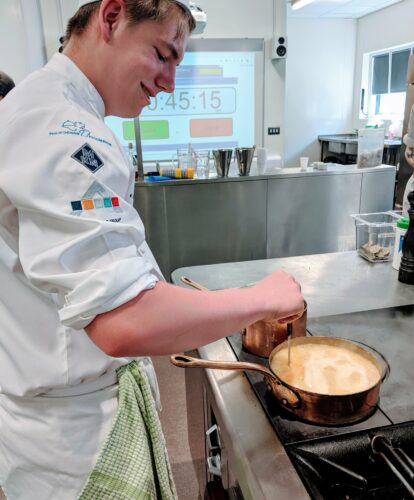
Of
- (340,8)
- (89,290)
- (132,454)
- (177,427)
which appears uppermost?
(340,8)

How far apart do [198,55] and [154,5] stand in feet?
13.6

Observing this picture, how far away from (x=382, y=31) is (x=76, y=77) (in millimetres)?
7303

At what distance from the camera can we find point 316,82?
7.25 m

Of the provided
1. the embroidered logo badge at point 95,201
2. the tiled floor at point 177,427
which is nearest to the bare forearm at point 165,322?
the embroidered logo badge at point 95,201

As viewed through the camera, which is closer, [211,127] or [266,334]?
[266,334]

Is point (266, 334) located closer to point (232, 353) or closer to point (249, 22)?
point (232, 353)

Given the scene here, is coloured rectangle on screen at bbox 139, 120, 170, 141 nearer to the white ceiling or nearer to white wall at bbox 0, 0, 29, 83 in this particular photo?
white wall at bbox 0, 0, 29, 83

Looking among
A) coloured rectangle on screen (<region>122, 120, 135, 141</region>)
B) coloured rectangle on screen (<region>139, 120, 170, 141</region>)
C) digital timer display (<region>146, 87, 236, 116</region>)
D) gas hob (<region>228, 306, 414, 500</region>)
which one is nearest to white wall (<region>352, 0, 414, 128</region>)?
digital timer display (<region>146, 87, 236, 116</region>)

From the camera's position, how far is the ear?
2.16 ft

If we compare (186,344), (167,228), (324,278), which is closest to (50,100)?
(186,344)

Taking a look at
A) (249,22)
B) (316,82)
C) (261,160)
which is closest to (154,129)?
(249,22)

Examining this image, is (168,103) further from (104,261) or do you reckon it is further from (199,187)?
(104,261)

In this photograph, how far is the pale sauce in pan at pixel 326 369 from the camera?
0.76 m

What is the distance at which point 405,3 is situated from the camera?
607cm
